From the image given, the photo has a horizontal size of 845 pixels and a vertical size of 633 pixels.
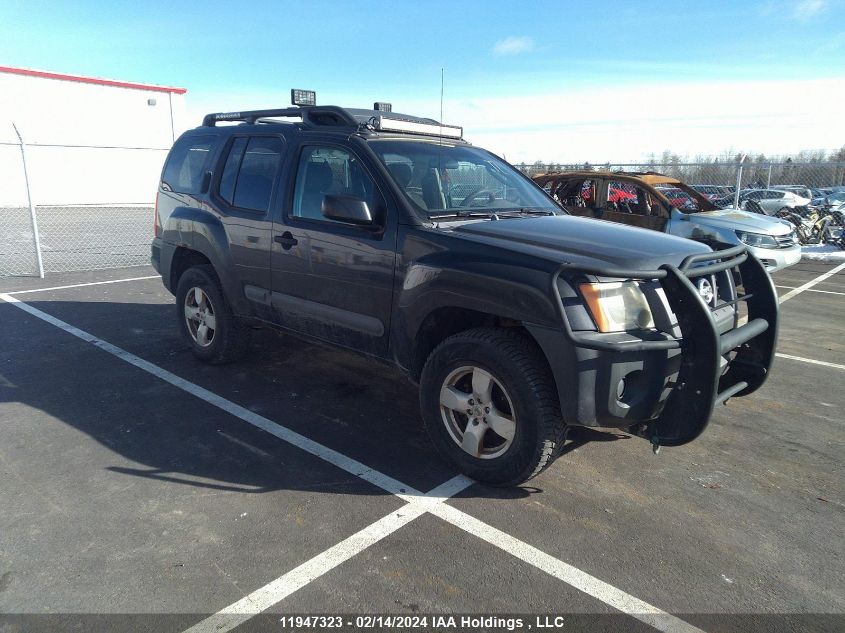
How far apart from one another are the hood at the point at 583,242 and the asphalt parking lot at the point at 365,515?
52.5 inches

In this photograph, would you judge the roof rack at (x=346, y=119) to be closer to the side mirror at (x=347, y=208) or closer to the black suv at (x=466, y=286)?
the black suv at (x=466, y=286)

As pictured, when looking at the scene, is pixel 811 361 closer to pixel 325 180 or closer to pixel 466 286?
pixel 466 286

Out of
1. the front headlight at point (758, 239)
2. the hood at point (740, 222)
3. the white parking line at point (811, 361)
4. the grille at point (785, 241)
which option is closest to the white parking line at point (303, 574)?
the white parking line at point (811, 361)

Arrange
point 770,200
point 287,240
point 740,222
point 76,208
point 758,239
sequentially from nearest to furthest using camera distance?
1. point 287,240
2. point 758,239
3. point 740,222
4. point 770,200
5. point 76,208

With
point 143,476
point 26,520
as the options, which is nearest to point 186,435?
point 143,476

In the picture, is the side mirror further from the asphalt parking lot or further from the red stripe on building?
the red stripe on building

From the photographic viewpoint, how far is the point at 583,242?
347cm

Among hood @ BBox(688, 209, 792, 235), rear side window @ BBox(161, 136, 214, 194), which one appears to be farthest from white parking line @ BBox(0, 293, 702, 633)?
hood @ BBox(688, 209, 792, 235)

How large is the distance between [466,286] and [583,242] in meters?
0.70

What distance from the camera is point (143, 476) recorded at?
11.9 feet

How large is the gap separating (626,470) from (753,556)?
93 centimetres

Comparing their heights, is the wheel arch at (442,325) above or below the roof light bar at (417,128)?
below

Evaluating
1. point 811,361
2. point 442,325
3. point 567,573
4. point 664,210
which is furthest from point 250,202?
point 664,210

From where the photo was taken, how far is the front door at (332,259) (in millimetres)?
3967
